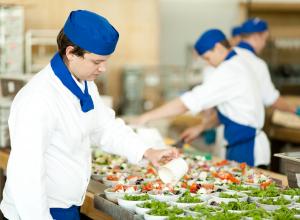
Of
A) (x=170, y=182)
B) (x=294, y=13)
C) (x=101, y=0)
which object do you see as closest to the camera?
(x=170, y=182)

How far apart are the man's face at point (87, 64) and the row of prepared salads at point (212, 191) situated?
1.94 ft

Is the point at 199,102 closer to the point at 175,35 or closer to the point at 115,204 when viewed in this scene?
the point at 115,204

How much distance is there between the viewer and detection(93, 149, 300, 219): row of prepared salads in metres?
2.69

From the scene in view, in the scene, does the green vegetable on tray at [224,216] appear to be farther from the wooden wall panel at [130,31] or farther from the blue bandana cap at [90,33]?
the wooden wall panel at [130,31]

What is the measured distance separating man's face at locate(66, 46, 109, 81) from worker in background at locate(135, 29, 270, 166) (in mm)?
1755

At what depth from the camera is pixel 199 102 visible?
4527mm

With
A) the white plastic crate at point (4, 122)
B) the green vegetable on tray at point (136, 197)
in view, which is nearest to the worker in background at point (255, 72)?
the white plastic crate at point (4, 122)

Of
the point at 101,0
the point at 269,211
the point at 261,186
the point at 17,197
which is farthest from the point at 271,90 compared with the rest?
the point at 101,0

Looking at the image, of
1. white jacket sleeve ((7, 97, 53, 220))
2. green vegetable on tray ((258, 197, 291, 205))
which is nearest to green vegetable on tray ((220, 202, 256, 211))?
green vegetable on tray ((258, 197, 291, 205))

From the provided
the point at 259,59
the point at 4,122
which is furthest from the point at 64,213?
the point at 259,59

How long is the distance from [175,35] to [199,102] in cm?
562

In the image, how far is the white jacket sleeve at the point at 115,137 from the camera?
3.27 m

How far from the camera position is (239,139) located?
463 centimetres

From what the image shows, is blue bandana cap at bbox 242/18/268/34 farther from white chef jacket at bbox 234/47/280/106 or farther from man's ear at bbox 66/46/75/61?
man's ear at bbox 66/46/75/61
